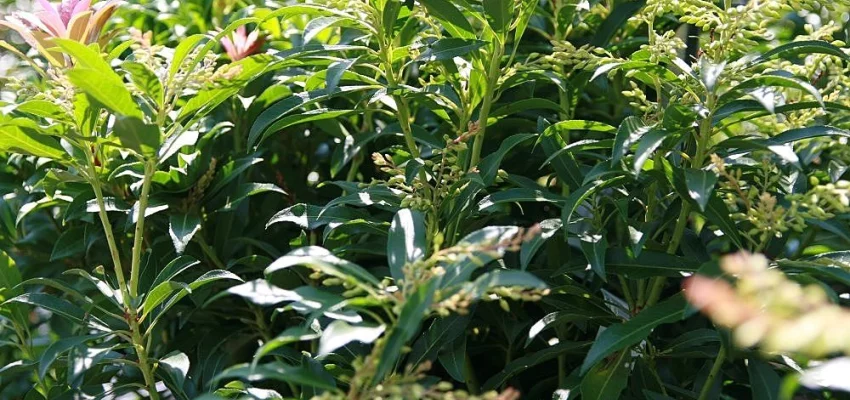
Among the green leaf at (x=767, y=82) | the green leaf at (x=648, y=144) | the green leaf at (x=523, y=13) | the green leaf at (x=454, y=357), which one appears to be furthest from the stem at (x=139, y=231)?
the green leaf at (x=767, y=82)

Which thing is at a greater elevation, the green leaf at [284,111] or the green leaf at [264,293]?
the green leaf at [284,111]

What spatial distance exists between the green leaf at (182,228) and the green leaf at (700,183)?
0.76 metres

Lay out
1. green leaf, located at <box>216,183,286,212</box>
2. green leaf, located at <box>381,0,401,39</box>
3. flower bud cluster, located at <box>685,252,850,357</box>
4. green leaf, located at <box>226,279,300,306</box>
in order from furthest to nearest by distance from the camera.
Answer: green leaf, located at <box>216,183,286,212</box> → green leaf, located at <box>381,0,401,39</box> → green leaf, located at <box>226,279,300,306</box> → flower bud cluster, located at <box>685,252,850,357</box>

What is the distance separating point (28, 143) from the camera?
51.5 inches

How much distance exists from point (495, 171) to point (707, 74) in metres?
0.34

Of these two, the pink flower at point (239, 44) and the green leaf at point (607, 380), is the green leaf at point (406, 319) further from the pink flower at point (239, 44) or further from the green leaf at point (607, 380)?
the pink flower at point (239, 44)

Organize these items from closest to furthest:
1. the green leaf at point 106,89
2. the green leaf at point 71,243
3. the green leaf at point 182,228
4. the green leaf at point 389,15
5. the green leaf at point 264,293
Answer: the green leaf at point 264,293, the green leaf at point 106,89, the green leaf at point 389,15, the green leaf at point 182,228, the green leaf at point 71,243

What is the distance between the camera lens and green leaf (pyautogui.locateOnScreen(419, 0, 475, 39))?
1.31 metres

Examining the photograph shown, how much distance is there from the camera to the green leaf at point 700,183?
3.59ft

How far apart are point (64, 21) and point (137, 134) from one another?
0.41 meters

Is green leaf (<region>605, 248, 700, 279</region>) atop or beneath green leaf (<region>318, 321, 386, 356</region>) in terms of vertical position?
beneath

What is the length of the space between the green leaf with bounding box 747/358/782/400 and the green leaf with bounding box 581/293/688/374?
0.16 metres

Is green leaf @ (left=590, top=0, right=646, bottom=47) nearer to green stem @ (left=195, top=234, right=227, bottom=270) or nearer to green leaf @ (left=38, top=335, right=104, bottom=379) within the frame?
green stem @ (left=195, top=234, right=227, bottom=270)

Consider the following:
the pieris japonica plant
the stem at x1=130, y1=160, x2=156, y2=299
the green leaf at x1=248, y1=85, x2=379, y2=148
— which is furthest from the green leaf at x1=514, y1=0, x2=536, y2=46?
the stem at x1=130, y1=160, x2=156, y2=299
